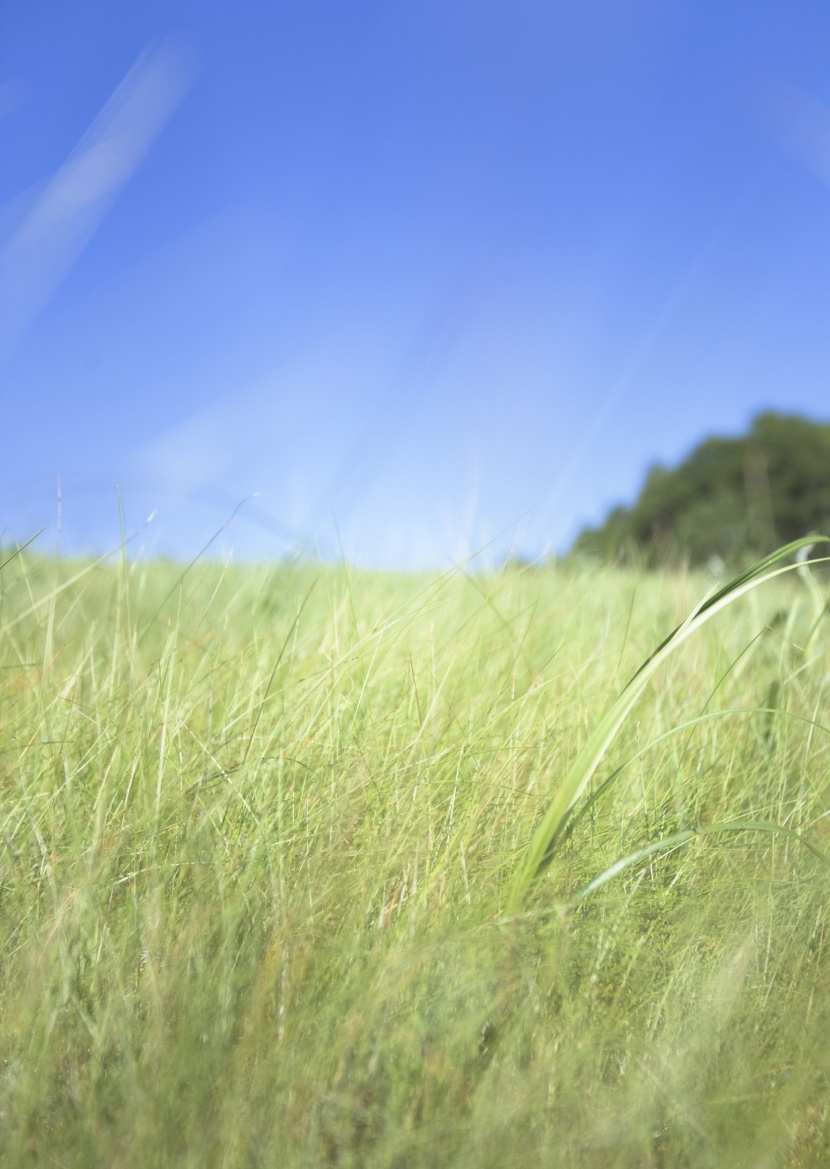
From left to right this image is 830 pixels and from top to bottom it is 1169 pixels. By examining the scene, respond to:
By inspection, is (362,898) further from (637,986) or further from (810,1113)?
(810,1113)

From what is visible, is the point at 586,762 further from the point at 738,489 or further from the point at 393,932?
the point at 738,489

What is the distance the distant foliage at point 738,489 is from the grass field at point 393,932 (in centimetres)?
984

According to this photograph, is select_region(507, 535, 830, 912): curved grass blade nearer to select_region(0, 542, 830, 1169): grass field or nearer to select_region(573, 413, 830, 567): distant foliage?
select_region(0, 542, 830, 1169): grass field

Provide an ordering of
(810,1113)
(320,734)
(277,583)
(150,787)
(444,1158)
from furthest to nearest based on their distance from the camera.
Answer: (277,583)
(320,734)
(150,787)
(810,1113)
(444,1158)

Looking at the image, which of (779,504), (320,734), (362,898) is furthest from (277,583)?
(779,504)

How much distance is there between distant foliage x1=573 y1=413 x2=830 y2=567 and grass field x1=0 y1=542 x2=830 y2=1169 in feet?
32.3

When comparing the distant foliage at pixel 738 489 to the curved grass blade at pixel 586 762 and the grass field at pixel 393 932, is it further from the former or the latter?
the curved grass blade at pixel 586 762

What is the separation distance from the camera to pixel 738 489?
12562 millimetres

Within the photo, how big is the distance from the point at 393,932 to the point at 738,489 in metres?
12.6

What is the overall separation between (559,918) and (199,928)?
497 millimetres

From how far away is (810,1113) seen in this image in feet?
3.47

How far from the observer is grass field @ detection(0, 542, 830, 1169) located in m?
0.95

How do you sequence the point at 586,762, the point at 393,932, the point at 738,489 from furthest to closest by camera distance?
1. the point at 738,489
2. the point at 393,932
3. the point at 586,762

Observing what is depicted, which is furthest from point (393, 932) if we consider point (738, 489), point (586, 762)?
point (738, 489)
